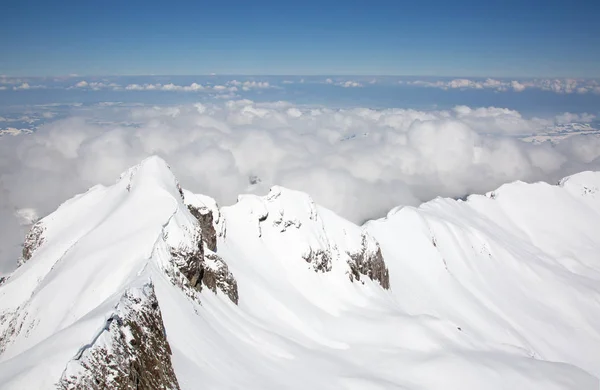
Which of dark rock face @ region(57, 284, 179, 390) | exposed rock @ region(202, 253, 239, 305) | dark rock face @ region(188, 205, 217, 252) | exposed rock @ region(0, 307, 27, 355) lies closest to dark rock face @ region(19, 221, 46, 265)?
exposed rock @ region(0, 307, 27, 355)

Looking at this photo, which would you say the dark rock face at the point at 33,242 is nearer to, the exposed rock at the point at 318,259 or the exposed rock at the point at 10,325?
the exposed rock at the point at 10,325

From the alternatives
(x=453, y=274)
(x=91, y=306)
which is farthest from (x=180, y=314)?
(x=453, y=274)

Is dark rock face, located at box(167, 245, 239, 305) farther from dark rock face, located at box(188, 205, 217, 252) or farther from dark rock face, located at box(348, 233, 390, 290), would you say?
dark rock face, located at box(348, 233, 390, 290)

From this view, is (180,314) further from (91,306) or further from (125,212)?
(125,212)

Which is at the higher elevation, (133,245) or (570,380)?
(133,245)

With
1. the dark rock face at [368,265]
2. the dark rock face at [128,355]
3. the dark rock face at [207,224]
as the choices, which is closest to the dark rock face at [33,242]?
the dark rock face at [207,224]
